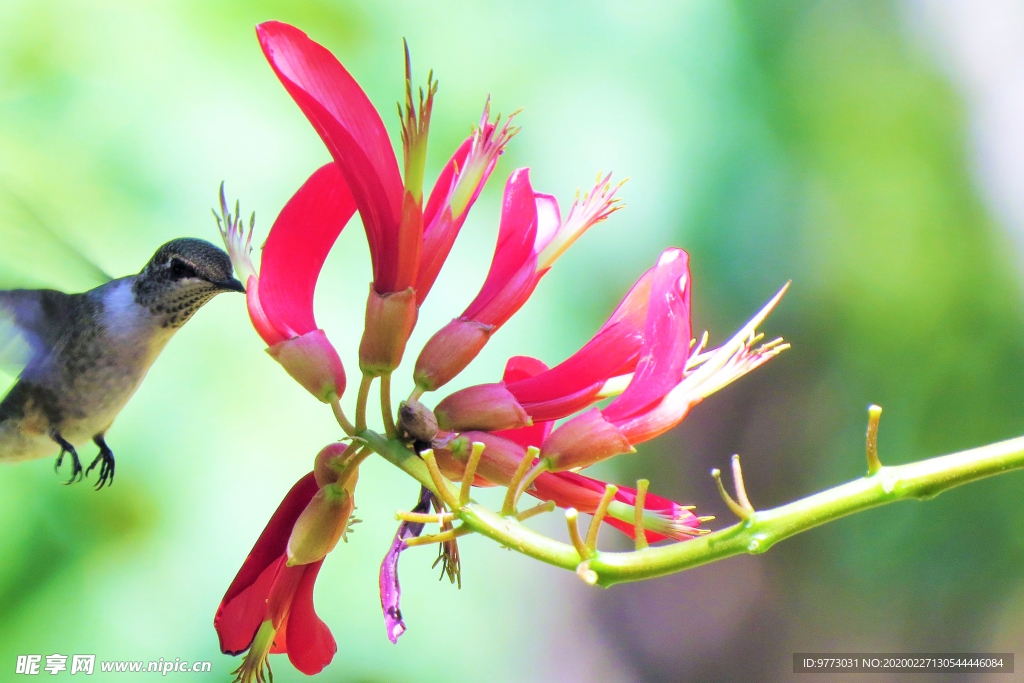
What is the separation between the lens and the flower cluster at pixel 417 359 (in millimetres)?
356

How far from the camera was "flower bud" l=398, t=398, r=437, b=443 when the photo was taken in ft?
1.15

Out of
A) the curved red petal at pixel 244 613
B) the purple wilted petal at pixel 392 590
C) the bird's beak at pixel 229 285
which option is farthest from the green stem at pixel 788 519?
the bird's beak at pixel 229 285

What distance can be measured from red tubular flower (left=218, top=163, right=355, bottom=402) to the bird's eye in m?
0.20

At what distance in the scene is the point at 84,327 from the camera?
0.66 m

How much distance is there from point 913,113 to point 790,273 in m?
0.49

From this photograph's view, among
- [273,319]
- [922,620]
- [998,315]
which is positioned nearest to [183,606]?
[273,319]

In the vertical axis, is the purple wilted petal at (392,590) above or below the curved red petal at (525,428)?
below

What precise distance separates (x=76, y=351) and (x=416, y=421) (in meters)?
0.45

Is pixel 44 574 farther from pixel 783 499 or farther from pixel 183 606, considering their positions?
pixel 783 499

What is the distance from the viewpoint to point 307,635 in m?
0.44

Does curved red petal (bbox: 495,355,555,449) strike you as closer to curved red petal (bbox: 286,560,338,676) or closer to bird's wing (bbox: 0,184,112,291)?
curved red petal (bbox: 286,560,338,676)

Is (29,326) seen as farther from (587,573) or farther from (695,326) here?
(695,326)

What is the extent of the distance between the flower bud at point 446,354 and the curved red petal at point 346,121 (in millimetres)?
47

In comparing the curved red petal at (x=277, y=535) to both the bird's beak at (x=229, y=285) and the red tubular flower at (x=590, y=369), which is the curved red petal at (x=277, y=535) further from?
the bird's beak at (x=229, y=285)
